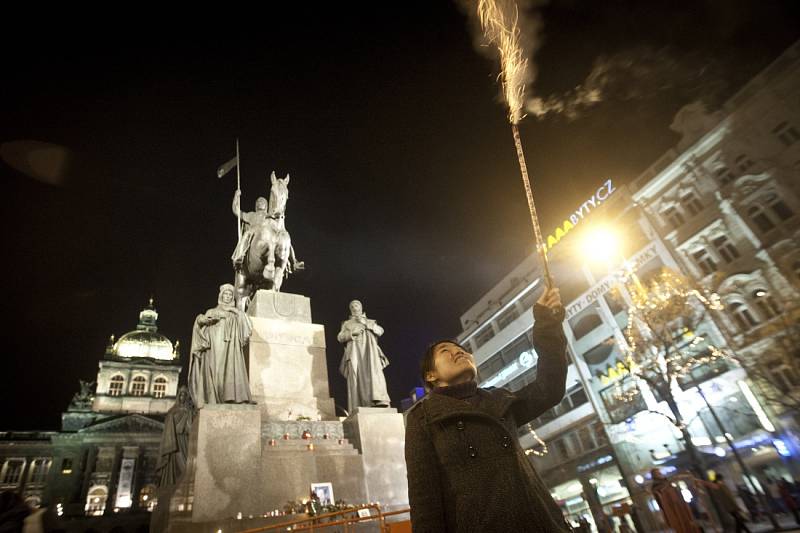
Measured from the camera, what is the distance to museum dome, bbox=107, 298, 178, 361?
85062 millimetres

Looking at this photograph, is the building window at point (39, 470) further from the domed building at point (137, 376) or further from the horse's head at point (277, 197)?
the horse's head at point (277, 197)

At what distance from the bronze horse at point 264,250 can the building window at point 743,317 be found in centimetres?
3087

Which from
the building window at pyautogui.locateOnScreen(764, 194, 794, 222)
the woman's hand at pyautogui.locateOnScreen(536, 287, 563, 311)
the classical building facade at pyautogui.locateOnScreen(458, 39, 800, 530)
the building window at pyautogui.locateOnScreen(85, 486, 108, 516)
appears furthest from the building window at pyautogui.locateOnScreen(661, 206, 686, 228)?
the building window at pyautogui.locateOnScreen(85, 486, 108, 516)

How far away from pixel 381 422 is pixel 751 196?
1325 inches

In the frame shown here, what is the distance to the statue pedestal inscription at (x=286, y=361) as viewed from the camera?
1020 cm

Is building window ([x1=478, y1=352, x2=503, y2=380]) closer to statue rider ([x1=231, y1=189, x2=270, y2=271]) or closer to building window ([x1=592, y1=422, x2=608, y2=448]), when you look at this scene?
building window ([x1=592, y1=422, x2=608, y2=448])

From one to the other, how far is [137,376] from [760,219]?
9288cm

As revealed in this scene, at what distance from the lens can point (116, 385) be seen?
7944 cm

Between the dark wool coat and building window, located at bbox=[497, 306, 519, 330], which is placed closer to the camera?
the dark wool coat

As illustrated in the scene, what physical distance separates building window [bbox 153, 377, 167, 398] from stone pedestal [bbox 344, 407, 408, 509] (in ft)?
280

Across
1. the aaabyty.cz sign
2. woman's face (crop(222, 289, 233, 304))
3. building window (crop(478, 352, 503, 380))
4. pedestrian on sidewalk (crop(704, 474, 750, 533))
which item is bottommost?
pedestrian on sidewalk (crop(704, 474, 750, 533))

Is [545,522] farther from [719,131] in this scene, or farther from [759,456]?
[719,131]

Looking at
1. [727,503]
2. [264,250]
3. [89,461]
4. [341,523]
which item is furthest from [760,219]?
[89,461]

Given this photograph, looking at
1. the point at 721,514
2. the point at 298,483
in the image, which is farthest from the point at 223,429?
the point at 721,514
